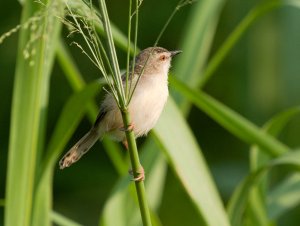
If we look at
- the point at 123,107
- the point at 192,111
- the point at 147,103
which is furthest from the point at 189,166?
the point at 192,111

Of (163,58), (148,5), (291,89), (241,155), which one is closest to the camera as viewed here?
(163,58)

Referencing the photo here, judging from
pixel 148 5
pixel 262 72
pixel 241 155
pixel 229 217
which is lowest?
pixel 229 217

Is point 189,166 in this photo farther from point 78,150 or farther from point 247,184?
point 78,150

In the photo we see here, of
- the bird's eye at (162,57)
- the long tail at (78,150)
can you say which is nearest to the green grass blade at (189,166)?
the long tail at (78,150)

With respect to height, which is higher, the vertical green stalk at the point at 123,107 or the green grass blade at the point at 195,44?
the green grass blade at the point at 195,44

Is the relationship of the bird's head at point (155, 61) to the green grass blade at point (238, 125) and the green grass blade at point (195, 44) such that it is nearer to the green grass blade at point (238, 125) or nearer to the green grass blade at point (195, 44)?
the green grass blade at point (195, 44)

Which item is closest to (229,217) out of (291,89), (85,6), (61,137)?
(61,137)

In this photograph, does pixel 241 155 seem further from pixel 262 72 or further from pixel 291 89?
pixel 291 89
